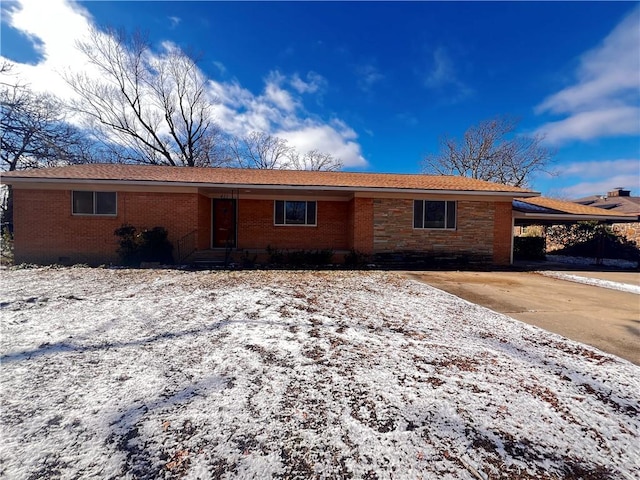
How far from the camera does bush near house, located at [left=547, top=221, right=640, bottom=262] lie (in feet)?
41.2

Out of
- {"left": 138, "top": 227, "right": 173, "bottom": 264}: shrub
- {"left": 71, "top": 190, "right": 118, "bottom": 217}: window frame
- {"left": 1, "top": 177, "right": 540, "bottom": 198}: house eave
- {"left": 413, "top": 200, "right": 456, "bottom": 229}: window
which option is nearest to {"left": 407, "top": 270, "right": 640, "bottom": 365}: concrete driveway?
{"left": 413, "top": 200, "right": 456, "bottom": 229}: window

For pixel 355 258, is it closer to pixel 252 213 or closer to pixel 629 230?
pixel 252 213

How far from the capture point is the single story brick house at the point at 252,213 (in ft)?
31.8

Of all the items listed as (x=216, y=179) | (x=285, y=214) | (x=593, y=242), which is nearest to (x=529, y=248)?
(x=593, y=242)

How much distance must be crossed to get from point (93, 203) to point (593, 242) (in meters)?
21.2

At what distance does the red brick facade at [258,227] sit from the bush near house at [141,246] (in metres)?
0.54

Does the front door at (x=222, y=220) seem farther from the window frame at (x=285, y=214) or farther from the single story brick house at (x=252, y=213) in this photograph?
the window frame at (x=285, y=214)

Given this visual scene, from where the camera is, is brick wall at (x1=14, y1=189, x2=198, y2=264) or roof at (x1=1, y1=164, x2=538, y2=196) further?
brick wall at (x1=14, y1=189, x2=198, y2=264)

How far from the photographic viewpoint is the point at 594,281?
8.05 m

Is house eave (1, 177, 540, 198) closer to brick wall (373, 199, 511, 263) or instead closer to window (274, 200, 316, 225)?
brick wall (373, 199, 511, 263)

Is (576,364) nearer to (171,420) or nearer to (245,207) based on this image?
(171,420)

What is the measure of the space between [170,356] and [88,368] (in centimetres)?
71

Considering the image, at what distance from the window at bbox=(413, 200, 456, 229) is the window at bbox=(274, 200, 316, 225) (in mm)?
4103

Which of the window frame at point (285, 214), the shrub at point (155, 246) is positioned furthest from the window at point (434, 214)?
the shrub at point (155, 246)
